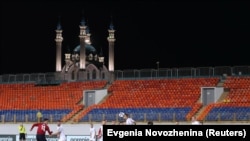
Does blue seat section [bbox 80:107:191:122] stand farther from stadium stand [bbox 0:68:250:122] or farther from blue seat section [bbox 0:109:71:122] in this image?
blue seat section [bbox 0:109:71:122]

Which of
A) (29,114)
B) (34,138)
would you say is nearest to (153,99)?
(29,114)

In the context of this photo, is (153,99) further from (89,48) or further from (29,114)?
(89,48)

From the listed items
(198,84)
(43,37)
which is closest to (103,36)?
(43,37)

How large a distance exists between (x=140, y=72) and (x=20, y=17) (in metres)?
25.3

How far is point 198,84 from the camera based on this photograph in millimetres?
55625

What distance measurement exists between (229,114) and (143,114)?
22.6 feet

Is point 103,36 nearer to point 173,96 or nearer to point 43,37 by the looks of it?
point 43,37

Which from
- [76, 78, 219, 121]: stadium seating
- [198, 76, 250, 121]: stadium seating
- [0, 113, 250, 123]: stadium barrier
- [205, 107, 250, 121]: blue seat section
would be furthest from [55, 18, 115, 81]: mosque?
[205, 107, 250, 121]: blue seat section

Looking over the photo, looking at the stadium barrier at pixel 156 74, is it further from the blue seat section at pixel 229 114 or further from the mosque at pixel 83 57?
the mosque at pixel 83 57

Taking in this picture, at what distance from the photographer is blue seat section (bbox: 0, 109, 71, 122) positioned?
53.0 metres

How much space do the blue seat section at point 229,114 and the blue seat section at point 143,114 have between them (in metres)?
2.24

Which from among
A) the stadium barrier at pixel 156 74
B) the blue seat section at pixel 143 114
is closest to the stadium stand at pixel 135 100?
the blue seat section at pixel 143 114

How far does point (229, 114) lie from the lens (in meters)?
46.1

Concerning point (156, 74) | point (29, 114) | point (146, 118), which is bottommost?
point (146, 118)
